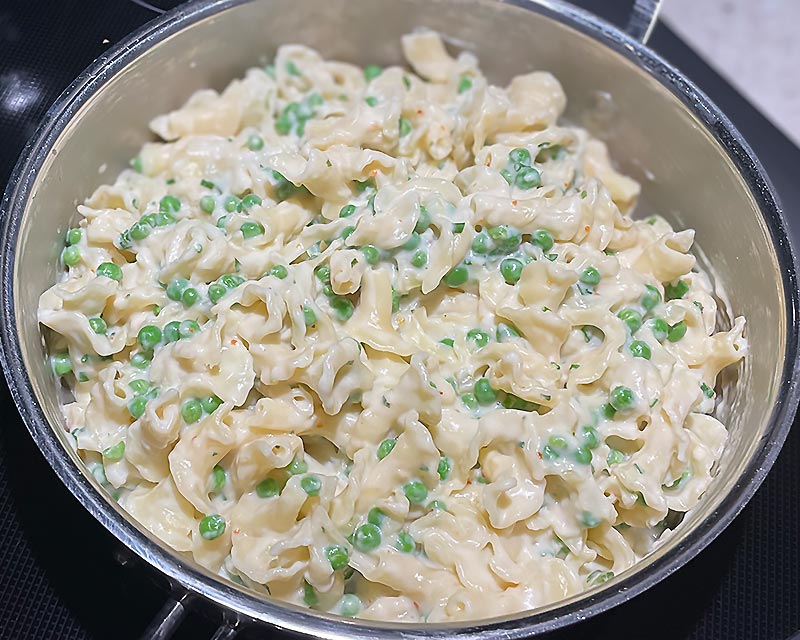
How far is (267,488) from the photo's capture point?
1559 millimetres

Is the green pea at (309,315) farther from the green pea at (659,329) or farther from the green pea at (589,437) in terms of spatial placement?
the green pea at (659,329)

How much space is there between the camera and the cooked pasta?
4.99ft

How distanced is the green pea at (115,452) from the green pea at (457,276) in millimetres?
684

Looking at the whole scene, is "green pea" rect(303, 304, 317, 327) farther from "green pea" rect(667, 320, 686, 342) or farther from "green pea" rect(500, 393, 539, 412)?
"green pea" rect(667, 320, 686, 342)

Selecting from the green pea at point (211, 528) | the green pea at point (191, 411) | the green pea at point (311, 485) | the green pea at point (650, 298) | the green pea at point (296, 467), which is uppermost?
the green pea at point (650, 298)

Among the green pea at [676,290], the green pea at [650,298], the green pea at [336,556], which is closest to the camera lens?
the green pea at [336,556]

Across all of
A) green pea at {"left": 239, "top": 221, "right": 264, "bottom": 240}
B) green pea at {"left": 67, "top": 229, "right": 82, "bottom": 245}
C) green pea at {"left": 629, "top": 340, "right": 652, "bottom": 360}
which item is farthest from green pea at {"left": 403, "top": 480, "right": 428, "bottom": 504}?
green pea at {"left": 67, "top": 229, "right": 82, "bottom": 245}

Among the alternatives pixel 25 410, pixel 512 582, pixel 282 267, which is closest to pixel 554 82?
pixel 282 267

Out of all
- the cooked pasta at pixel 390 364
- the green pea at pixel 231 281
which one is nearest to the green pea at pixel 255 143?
the cooked pasta at pixel 390 364

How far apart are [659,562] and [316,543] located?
0.54 metres

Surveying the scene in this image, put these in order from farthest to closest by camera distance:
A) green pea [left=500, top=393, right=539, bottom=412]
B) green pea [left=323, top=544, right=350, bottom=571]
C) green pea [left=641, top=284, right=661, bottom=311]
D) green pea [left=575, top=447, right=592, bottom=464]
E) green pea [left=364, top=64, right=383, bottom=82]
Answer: green pea [left=364, top=64, right=383, bottom=82], green pea [left=641, top=284, right=661, bottom=311], green pea [left=500, top=393, right=539, bottom=412], green pea [left=575, top=447, right=592, bottom=464], green pea [left=323, top=544, right=350, bottom=571]

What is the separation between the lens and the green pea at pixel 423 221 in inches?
66.9

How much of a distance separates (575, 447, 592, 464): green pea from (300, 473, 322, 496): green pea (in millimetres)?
454

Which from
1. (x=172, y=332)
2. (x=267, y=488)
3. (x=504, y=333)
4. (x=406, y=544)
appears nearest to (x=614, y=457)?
(x=504, y=333)
